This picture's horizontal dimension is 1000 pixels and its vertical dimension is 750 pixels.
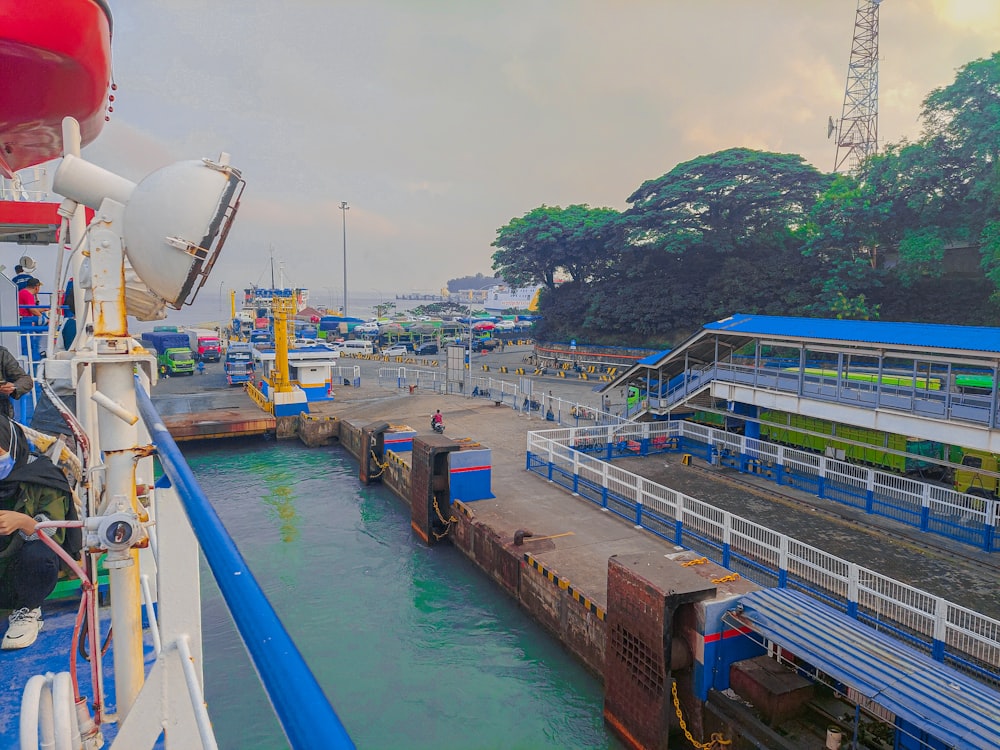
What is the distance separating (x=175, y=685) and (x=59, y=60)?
7103 millimetres

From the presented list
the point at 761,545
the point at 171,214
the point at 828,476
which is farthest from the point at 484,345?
the point at 171,214

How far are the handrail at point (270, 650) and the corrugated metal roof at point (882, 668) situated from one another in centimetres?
779

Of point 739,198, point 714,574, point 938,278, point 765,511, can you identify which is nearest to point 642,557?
point 714,574

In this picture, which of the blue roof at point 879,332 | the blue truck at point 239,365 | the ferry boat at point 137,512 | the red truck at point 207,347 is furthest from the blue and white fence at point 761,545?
the red truck at point 207,347

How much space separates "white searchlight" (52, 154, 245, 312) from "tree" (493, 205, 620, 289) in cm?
5524

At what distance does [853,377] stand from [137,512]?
22.0 meters

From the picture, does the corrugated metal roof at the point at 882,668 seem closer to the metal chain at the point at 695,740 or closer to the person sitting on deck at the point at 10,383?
the metal chain at the point at 695,740

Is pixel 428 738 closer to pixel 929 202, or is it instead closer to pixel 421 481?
pixel 421 481

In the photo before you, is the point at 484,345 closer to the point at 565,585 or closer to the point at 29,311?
the point at 29,311

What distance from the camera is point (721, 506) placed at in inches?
669

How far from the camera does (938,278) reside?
40.4m

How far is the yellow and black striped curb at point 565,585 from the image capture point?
1141 centimetres

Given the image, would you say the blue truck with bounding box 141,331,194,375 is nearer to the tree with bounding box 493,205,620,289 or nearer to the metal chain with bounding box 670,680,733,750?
the tree with bounding box 493,205,620,289

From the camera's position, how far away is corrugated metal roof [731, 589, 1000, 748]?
266 inches
